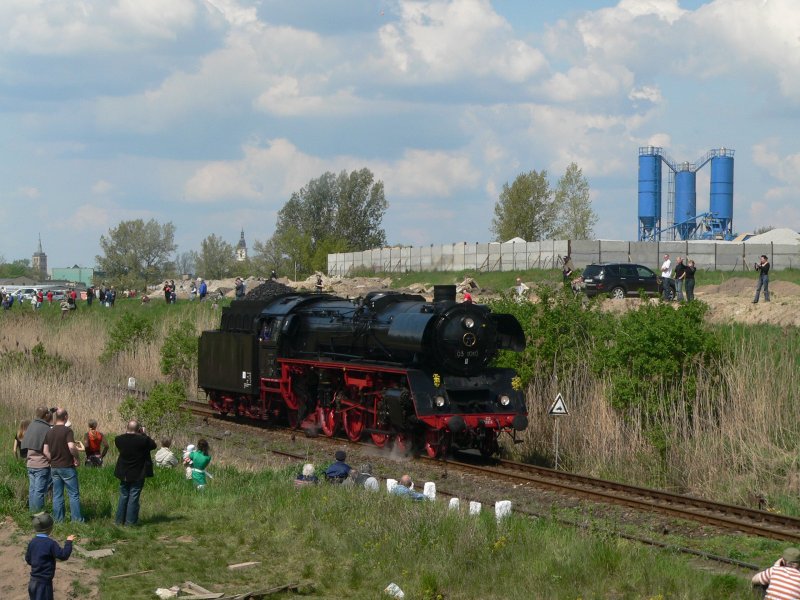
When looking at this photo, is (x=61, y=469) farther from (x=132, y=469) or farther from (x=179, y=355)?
(x=179, y=355)

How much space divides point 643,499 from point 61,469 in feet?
28.2

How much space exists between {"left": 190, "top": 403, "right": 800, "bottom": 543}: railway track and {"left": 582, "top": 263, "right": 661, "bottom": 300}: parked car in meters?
19.9

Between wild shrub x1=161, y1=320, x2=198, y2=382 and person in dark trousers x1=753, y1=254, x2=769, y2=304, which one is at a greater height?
person in dark trousers x1=753, y1=254, x2=769, y2=304

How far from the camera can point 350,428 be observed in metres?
21.5

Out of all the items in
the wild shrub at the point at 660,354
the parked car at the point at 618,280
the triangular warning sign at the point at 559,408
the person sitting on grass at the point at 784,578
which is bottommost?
the person sitting on grass at the point at 784,578

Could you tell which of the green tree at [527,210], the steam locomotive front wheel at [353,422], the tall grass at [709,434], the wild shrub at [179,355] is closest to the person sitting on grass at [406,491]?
the tall grass at [709,434]

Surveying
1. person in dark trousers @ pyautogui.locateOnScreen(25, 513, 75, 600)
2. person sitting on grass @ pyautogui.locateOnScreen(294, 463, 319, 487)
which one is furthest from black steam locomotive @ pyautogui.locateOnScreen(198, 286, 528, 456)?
person in dark trousers @ pyautogui.locateOnScreen(25, 513, 75, 600)

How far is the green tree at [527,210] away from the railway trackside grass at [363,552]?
64.8m

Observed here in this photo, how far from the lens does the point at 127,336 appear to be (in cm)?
3938

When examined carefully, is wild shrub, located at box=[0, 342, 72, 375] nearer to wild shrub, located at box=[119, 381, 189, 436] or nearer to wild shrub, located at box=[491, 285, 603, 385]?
wild shrub, located at box=[119, 381, 189, 436]

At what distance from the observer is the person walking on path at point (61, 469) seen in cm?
1333

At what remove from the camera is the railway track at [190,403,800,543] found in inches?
535

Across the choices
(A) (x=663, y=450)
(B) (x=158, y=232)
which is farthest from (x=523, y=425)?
(B) (x=158, y=232)

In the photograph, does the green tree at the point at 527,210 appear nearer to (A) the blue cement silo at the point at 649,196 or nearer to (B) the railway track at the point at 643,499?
(A) the blue cement silo at the point at 649,196
